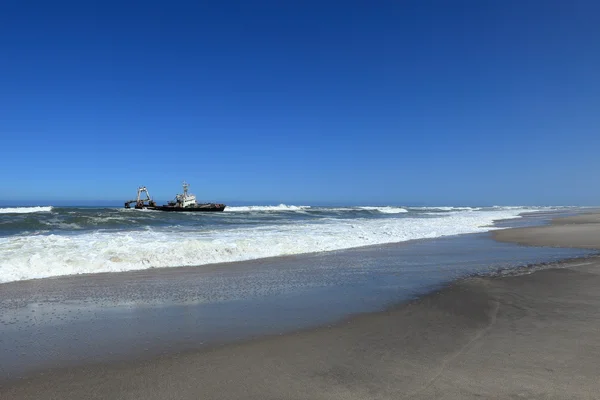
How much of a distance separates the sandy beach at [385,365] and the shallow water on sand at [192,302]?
1.43 feet

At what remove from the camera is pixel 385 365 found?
3996mm

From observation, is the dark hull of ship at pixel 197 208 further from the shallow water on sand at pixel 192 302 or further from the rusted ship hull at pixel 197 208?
the shallow water on sand at pixel 192 302

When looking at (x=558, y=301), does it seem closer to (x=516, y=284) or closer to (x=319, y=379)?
(x=516, y=284)

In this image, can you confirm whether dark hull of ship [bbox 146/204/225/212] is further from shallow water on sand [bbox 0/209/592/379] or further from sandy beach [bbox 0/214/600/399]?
sandy beach [bbox 0/214/600/399]

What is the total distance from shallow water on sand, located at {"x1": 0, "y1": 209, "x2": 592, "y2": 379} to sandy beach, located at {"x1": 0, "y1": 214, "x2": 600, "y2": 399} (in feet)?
1.43

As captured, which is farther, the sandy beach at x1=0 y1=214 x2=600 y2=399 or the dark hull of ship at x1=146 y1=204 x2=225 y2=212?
the dark hull of ship at x1=146 y1=204 x2=225 y2=212

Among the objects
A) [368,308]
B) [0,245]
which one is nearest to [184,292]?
[368,308]

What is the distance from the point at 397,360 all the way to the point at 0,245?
11885 millimetres

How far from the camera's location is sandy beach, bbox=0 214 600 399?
136 inches

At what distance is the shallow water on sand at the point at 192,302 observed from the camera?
4684mm

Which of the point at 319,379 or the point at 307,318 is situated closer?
the point at 319,379

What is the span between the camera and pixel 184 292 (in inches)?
292

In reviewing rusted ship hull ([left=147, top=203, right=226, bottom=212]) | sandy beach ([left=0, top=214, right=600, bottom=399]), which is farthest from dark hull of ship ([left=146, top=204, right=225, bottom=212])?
sandy beach ([left=0, top=214, right=600, bottom=399])

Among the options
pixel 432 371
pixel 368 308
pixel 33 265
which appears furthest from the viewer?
pixel 33 265
